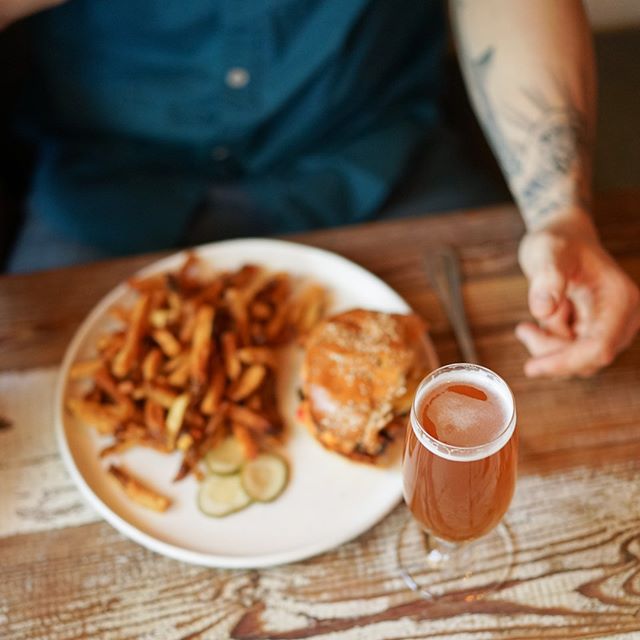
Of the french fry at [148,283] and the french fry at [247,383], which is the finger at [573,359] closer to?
the french fry at [247,383]

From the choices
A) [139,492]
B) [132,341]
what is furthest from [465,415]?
[132,341]

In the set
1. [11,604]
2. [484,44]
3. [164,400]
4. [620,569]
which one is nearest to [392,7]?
[484,44]

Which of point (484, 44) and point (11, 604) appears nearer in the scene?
point (11, 604)

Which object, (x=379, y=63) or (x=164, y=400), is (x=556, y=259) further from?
(x=379, y=63)

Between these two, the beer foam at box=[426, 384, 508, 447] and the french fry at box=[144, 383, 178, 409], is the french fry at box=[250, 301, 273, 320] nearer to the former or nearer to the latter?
the french fry at box=[144, 383, 178, 409]

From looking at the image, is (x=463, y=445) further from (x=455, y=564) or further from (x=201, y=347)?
(x=201, y=347)

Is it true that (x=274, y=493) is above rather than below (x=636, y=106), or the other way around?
above

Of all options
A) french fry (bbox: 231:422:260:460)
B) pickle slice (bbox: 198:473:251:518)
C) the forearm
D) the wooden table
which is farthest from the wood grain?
the forearm
